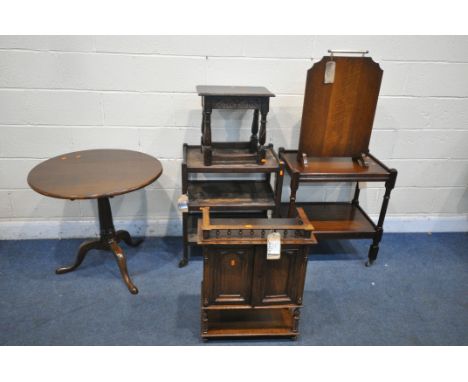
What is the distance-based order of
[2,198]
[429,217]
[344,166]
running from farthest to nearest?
[429,217] → [2,198] → [344,166]

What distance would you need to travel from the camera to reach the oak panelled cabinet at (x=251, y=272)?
1.77 m

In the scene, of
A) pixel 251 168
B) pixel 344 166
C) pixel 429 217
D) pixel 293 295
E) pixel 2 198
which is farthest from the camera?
pixel 429 217

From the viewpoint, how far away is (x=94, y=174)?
2.16m

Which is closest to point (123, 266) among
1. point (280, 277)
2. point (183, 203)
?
point (183, 203)

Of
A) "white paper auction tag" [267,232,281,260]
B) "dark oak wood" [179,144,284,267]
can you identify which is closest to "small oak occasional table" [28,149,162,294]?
"dark oak wood" [179,144,284,267]

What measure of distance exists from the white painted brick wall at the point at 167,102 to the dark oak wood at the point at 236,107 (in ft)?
0.71

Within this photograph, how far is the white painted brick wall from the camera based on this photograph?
7.80ft

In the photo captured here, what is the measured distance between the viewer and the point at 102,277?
246 cm

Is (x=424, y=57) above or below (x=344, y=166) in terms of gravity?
above

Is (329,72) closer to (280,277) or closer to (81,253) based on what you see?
(280,277)

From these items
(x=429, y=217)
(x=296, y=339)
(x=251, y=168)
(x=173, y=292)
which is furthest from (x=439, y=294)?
(x=173, y=292)

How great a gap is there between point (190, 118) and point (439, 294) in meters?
1.93

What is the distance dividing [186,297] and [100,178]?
854mm

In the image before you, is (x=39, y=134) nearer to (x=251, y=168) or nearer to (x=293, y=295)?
(x=251, y=168)
